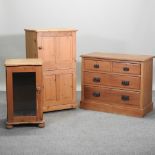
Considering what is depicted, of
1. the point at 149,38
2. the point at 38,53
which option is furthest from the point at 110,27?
the point at 38,53

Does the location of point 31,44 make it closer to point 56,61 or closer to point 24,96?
point 56,61

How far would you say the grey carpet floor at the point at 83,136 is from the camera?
3.36 meters

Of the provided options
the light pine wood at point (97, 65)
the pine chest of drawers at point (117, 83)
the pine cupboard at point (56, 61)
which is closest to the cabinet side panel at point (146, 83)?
the pine chest of drawers at point (117, 83)

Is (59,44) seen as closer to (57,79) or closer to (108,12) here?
(57,79)

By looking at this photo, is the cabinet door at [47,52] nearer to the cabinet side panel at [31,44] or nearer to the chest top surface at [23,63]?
the cabinet side panel at [31,44]

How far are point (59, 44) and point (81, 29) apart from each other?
4.15 feet

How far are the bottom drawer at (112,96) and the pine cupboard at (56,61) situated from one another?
0.22m

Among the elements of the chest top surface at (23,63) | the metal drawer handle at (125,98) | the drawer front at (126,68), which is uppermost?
the chest top surface at (23,63)

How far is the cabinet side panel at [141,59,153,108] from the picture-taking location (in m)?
4.29

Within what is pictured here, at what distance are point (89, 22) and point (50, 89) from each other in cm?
156

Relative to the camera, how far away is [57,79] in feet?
14.8

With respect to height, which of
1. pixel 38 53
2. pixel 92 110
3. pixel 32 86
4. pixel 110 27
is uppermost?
pixel 110 27

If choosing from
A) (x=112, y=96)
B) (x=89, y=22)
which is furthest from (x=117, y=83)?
(x=89, y=22)

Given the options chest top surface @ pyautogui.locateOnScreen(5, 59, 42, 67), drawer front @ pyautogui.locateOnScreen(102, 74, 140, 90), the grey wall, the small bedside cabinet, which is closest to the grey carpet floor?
the small bedside cabinet
